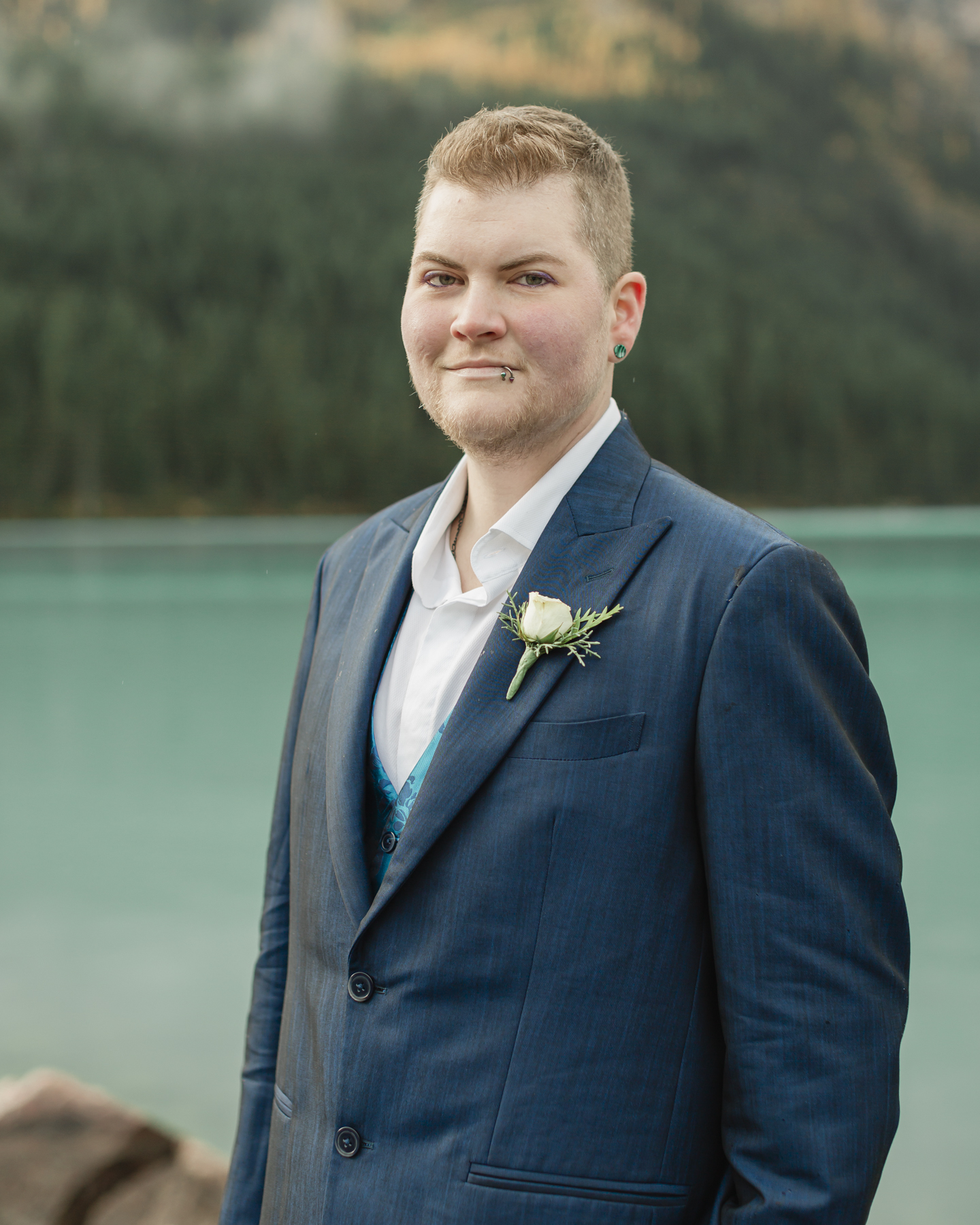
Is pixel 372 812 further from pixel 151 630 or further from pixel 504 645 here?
pixel 151 630

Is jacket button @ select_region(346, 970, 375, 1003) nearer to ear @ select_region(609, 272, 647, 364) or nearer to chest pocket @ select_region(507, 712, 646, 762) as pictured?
chest pocket @ select_region(507, 712, 646, 762)

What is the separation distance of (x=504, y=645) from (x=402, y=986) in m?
0.31

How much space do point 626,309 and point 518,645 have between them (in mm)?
356

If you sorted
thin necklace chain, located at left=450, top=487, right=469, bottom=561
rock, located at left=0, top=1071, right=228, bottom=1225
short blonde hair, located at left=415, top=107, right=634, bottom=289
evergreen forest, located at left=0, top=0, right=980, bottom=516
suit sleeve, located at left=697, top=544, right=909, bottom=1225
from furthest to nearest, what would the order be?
1. evergreen forest, located at left=0, top=0, right=980, bottom=516
2. rock, located at left=0, top=1071, right=228, bottom=1225
3. thin necklace chain, located at left=450, top=487, right=469, bottom=561
4. short blonde hair, located at left=415, top=107, right=634, bottom=289
5. suit sleeve, located at left=697, top=544, right=909, bottom=1225

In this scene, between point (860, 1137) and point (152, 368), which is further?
point (152, 368)

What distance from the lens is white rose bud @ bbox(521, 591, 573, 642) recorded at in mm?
1025

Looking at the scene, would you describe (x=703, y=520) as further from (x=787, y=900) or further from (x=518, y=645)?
(x=787, y=900)

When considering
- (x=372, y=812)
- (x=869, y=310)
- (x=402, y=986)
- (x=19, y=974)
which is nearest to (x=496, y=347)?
(x=372, y=812)

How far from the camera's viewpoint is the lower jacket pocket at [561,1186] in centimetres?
99

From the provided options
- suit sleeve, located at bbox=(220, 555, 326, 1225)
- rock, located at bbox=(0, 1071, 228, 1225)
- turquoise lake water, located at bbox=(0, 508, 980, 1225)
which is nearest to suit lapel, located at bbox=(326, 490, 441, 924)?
suit sleeve, located at bbox=(220, 555, 326, 1225)

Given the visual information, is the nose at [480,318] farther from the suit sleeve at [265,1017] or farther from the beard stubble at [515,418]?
the suit sleeve at [265,1017]

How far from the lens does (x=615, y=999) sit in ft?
3.28

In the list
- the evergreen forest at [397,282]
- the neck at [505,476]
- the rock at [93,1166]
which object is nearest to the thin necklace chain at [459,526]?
the neck at [505,476]

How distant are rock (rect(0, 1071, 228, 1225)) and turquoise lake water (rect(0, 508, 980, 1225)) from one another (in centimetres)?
135
